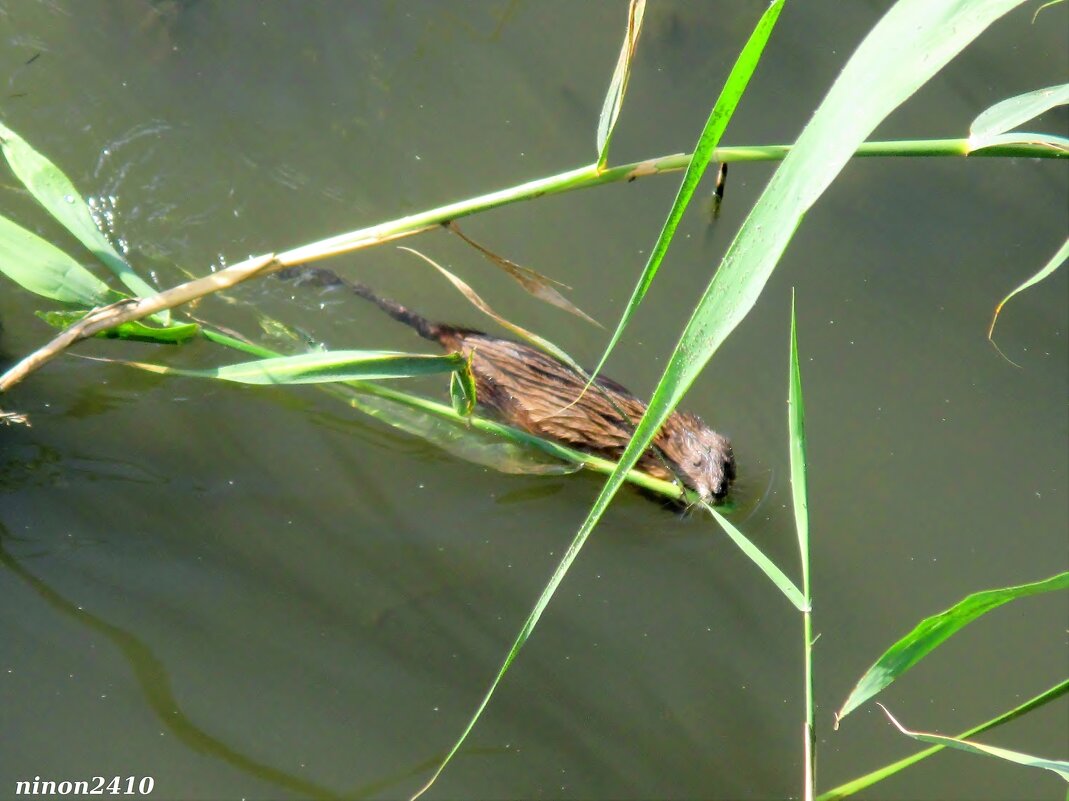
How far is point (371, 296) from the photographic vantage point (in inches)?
160

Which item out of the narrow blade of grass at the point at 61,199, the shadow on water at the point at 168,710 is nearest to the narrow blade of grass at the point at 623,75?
the narrow blade of grass at the point at 61,199

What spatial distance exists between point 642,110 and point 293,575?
2512 mm

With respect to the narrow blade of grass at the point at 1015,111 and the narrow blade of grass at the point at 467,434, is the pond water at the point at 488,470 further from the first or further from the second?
the narrow blade of grass at the point at 1015,111

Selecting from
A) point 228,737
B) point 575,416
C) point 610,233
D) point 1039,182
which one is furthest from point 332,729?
point 1039,182

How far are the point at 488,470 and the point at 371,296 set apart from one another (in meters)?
0.88

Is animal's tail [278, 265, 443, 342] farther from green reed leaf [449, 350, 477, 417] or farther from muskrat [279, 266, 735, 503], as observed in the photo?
green reed leaf [449, 350, 477, 417]

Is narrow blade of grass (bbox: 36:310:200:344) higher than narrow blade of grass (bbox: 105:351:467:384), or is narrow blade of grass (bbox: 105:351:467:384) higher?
narrow blade of grass (bbox: 105:351:467:384)

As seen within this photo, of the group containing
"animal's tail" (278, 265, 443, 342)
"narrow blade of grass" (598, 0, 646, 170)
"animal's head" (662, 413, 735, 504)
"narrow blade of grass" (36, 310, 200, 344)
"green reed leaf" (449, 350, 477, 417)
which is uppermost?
"narrow blade of grass" (598, 0, 646, 170)

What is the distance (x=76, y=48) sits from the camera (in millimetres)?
4285

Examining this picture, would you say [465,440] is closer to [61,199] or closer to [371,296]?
[371,296]

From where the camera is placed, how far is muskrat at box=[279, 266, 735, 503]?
3.87 meters

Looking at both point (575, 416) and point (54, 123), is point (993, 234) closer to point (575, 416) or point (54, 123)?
point (575, 416)

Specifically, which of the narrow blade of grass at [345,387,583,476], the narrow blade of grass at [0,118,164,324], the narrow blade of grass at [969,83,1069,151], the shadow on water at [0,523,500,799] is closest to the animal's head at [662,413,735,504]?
the narrow blade of grass at [345,387,583,476]

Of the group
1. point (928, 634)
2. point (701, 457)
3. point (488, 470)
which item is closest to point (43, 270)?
point (488, 470)
